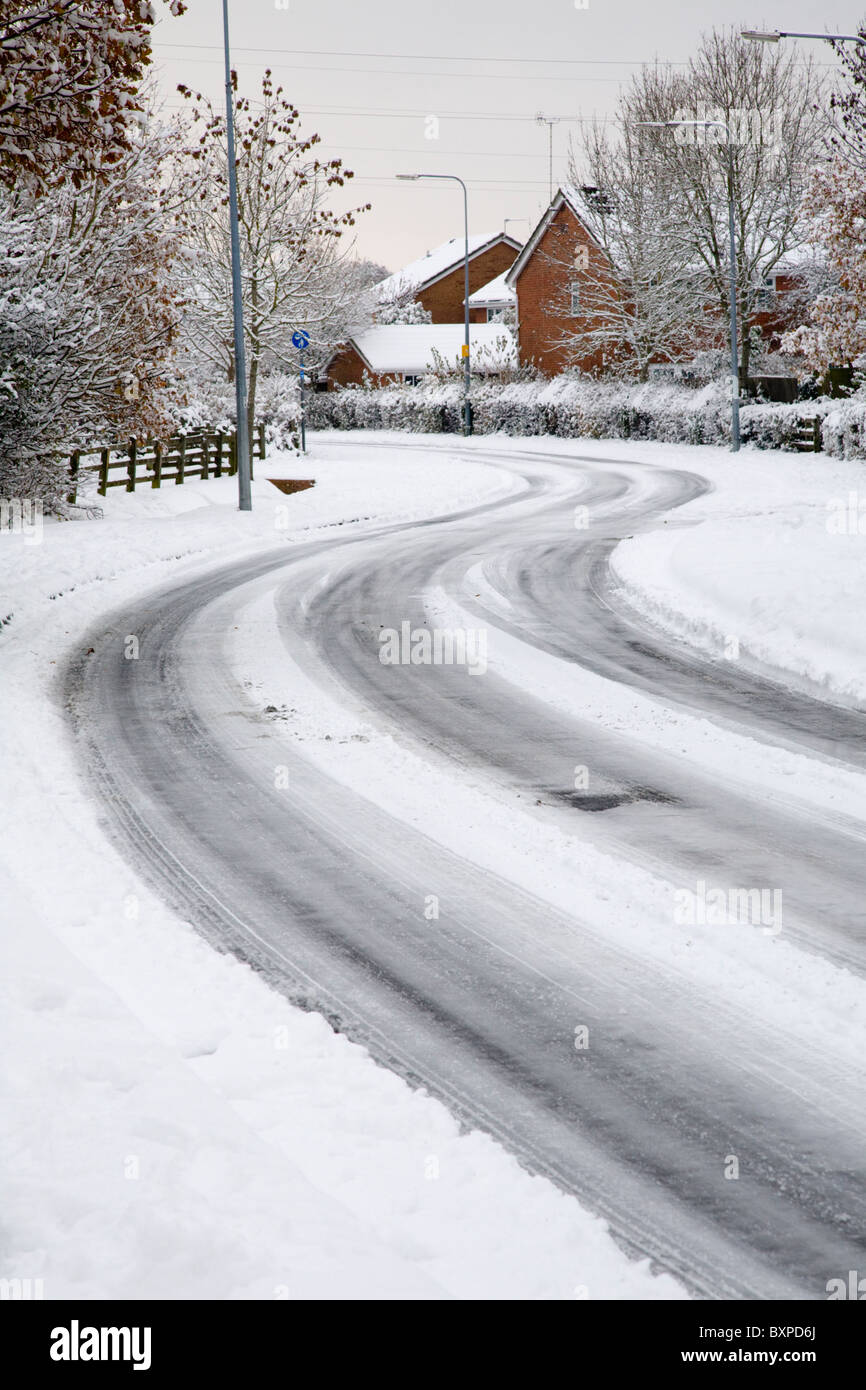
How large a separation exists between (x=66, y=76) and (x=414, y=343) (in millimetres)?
60400

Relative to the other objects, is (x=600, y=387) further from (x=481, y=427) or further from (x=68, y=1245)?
(x=68, y=1245)

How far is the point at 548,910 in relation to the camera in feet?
19.2

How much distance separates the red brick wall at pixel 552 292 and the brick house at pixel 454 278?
19.5 m

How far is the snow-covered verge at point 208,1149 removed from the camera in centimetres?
339

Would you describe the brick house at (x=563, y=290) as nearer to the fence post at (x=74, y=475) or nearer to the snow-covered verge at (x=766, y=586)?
the snow-covered verge at (x=766, y=586)

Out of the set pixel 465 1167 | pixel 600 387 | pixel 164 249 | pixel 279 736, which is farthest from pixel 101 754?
pixel 600 387

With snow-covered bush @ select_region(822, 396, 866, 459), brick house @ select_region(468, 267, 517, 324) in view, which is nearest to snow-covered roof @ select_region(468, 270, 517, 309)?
brick house @ select_region(468, 267, 517, 324)

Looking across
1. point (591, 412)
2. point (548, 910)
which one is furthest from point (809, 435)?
point (548, 910)

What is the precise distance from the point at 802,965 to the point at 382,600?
9.79 meters

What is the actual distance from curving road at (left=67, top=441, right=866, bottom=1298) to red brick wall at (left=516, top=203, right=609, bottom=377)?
41.7m

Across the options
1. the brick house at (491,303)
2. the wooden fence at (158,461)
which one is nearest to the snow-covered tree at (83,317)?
the wooden fence at (158,461)

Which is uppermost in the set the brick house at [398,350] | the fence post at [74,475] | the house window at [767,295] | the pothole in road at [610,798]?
the brick house at [398,350]

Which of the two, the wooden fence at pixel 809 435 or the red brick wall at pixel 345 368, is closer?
the wooden fence at pixel 809 435

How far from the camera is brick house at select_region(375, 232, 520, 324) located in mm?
76562
